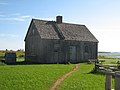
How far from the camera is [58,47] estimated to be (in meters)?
39.8

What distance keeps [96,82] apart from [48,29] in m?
20.9

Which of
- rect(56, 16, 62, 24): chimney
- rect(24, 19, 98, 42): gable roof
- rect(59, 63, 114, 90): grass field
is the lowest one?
rect(59, 63, 114, 90): grass field

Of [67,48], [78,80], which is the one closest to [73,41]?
[67,48]

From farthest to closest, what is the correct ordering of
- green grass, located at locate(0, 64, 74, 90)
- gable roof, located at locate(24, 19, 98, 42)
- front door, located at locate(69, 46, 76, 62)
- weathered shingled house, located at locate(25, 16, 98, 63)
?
front door, located at locate(69, 46, 76, 62) → gable roof, located at locate(24, 19, 98, 42) → weathered shingled house, located at locate(25, 16, 98, 63) → green grass, located at locate(0, 64, 74, 90)

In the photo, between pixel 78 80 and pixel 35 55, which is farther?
pixel 35 55

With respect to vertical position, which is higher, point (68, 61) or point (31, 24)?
point (31, 24)

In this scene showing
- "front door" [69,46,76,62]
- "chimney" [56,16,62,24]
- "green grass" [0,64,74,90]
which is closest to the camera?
"green grass" [0,64,74,90]

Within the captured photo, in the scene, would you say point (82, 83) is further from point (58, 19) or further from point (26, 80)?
point (58, 19)

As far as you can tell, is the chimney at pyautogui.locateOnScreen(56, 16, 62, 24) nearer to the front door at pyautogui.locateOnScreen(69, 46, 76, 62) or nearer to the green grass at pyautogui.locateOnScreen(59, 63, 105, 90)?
the front door at pyautogui.locateOnScreen(69, 46, 76, 62)

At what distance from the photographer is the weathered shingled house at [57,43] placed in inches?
1519

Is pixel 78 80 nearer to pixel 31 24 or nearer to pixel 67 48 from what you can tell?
pixel 67 48

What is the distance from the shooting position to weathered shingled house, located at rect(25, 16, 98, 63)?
127 ft

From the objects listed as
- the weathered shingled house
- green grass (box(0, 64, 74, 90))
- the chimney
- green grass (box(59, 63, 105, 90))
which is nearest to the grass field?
green grass (box(59, 63, 105, 90))

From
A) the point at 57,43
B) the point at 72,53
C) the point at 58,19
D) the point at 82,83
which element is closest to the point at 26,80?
the point at 82,83
